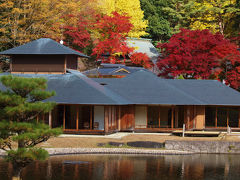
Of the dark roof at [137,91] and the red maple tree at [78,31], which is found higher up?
the red maple tree at [78,31]

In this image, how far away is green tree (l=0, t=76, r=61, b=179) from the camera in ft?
52.3

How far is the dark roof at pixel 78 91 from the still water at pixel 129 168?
7160mm

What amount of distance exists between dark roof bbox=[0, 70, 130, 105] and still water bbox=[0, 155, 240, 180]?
7.16 meters

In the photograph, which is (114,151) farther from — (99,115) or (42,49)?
(42,49)

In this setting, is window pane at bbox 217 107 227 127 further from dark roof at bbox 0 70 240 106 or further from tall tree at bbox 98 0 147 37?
tall tree at bbox 98 0 147 37

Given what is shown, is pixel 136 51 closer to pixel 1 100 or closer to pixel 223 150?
pixel 223 150

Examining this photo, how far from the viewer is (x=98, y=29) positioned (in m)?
56.8

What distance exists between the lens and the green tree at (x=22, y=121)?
15930 mm

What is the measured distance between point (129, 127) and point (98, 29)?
25.2 m

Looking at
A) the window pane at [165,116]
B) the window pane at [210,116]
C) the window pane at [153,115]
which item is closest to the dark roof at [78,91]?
the window pane at [153,115]

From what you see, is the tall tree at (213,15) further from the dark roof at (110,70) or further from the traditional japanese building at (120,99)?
the traditional japanese building at (120,99)

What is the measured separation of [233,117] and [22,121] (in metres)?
24.5

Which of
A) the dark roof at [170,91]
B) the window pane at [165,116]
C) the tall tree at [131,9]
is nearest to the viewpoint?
the dark roof at [170,91]

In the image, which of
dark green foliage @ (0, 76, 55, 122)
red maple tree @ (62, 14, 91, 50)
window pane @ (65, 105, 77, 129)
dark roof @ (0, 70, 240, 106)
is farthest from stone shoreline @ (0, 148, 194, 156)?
red maple tree @ (62, 14, 91, 50)
